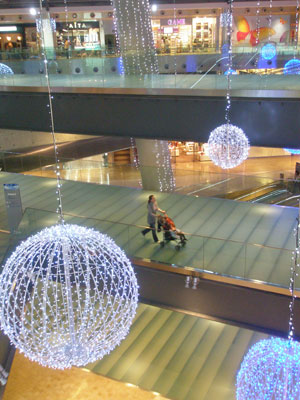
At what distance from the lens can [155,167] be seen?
9.41 meters

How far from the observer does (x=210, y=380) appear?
7.66m

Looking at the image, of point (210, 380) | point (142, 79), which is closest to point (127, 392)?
point (210, 380)

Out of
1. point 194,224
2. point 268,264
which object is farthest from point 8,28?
point 268,264

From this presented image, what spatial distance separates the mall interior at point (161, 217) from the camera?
5992mm

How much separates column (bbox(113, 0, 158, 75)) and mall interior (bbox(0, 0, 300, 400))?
0.08ft

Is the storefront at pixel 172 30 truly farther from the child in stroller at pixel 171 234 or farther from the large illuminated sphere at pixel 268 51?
the child in stroller at pixel 171 234

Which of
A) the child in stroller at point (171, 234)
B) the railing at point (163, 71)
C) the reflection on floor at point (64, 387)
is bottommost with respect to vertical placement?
the reflection on floor at point (64, 387)

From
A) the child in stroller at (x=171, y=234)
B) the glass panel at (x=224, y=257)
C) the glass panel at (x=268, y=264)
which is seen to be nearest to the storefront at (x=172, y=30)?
the child in stroller at (x=171, y=234)

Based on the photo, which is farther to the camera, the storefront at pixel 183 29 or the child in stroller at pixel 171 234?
the storefront at pixel 183 29

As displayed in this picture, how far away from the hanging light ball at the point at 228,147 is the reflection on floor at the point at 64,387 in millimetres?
3684

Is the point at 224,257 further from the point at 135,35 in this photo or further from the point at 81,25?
the point at 81,25

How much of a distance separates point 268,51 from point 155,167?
5688 mm

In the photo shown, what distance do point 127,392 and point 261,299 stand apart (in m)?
2.86

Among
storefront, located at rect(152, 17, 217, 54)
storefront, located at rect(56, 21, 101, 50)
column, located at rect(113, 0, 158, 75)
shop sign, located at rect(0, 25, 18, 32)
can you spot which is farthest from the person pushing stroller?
shop sign, located at rect(0, 25, 18, 32)
